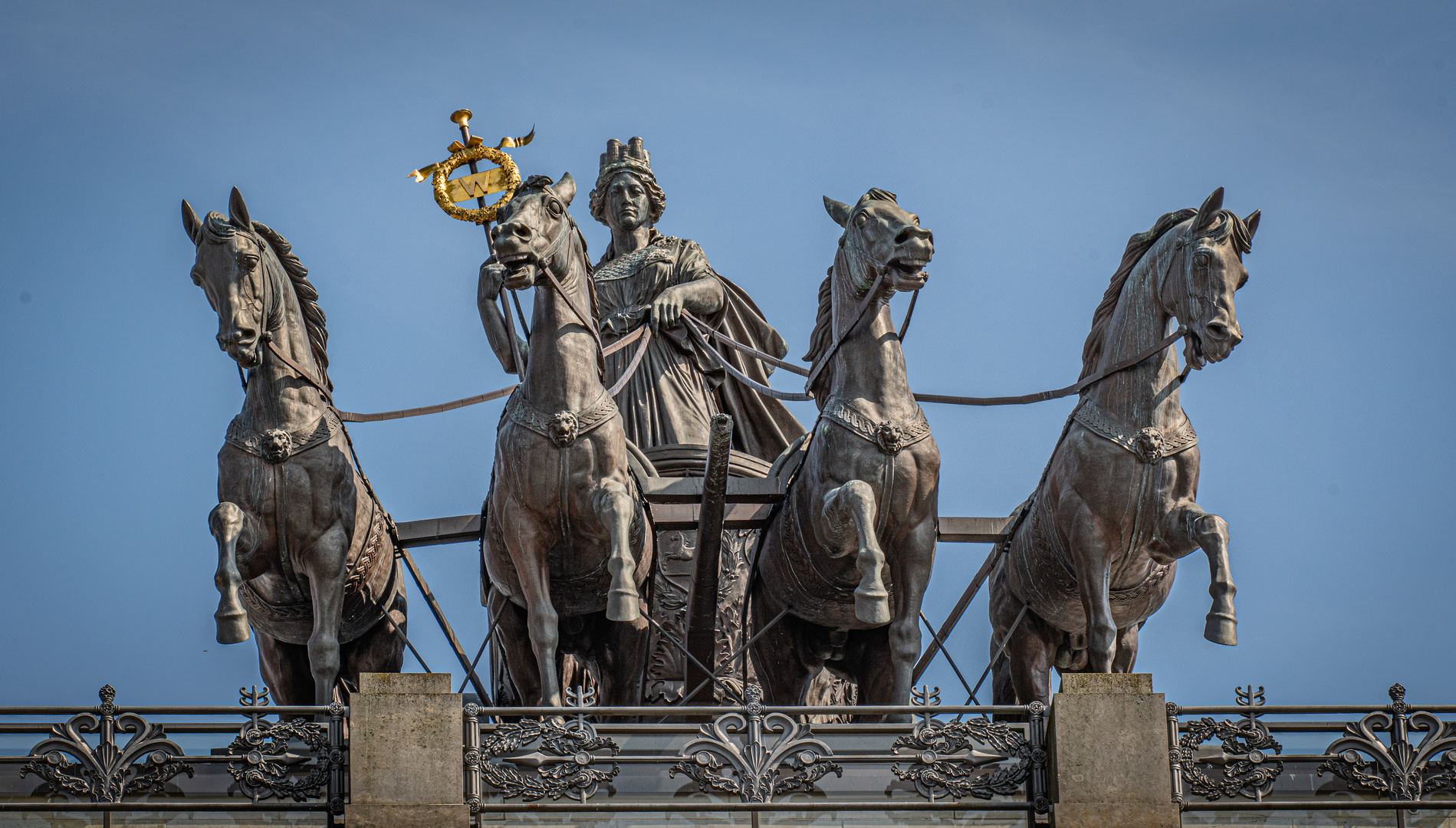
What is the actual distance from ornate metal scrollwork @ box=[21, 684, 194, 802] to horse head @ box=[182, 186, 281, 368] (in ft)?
9.99

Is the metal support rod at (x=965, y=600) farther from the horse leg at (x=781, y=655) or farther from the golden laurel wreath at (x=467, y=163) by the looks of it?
the golden laurel wreath at (x=467, y=163)

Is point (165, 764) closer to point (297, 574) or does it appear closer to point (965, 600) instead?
point (297, 574)

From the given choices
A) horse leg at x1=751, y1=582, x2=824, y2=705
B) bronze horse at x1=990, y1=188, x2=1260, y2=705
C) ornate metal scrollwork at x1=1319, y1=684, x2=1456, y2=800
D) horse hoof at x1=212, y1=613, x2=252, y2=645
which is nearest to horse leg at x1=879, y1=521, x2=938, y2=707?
bronze horse at x1=990, y1=188, x2=1260, y2=705

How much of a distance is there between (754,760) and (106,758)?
12.3 feet

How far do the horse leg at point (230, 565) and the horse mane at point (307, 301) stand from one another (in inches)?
52.7

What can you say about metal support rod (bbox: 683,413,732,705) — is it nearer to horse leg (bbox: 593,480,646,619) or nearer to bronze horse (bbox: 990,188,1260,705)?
horse leg (bbox: 593,480,646,619)

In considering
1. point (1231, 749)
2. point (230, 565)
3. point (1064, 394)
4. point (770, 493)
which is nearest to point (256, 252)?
point (230, 565)

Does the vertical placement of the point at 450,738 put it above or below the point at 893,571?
below

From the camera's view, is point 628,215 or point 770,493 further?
point 628,215

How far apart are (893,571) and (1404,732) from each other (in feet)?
11.9

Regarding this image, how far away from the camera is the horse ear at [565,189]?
59.3 feet

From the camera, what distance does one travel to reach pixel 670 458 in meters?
21.4

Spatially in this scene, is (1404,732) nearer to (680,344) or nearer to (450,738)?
(450,738)

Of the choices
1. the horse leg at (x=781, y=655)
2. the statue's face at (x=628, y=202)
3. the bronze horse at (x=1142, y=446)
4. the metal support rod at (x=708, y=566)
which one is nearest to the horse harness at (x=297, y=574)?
the metal support rod at (x=708, y=566)
